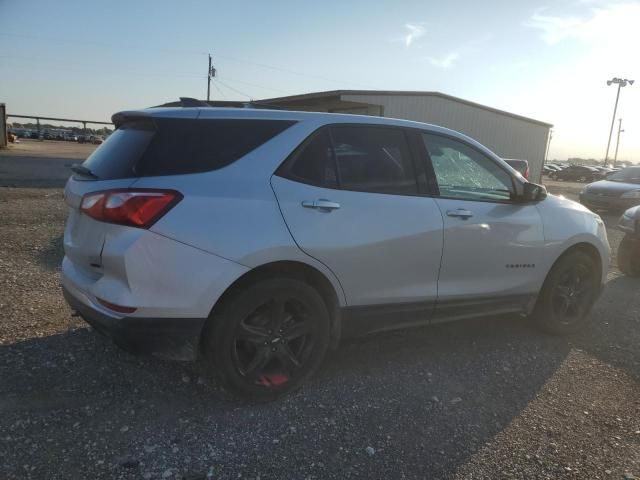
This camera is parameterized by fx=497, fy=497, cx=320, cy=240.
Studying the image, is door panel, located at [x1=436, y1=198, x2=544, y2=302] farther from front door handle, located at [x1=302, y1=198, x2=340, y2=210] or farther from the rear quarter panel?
the rear quarter panel

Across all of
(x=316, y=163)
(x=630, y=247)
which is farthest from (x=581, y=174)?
(x=316, y=163)

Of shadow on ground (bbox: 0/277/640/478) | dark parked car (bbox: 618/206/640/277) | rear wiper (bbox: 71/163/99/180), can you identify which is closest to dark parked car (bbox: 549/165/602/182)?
dark parked car (bbox: 618/206/640/277)

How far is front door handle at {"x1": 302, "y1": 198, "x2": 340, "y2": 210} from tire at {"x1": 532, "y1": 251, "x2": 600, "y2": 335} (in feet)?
7.78

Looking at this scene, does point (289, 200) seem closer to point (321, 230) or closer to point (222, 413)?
point (321, 230)

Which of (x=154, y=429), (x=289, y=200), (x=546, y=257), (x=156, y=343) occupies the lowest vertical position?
(x=154, y=429)

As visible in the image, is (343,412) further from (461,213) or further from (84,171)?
(84,171)

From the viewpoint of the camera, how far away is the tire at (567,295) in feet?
14.5

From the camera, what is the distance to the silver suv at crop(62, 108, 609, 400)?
2646 millimetres

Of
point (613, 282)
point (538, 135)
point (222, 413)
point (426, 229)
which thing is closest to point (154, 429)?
point (222, 413)

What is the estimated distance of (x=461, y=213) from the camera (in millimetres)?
3637

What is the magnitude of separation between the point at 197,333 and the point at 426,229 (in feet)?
5.53

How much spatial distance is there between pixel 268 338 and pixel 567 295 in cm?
300

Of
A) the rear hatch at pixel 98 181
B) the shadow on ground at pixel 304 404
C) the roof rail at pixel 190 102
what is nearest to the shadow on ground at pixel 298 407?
the shadow on ground at pixel 304 404

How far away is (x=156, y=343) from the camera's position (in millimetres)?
2707
